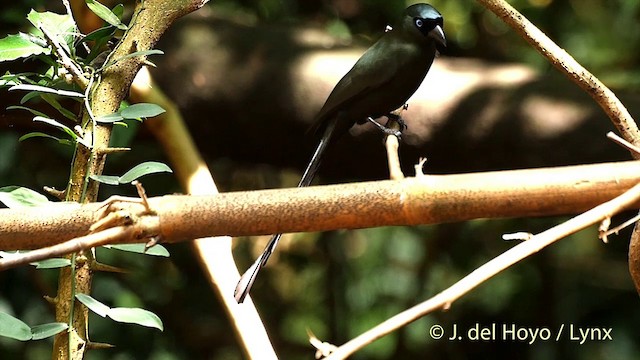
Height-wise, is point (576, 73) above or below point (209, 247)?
above

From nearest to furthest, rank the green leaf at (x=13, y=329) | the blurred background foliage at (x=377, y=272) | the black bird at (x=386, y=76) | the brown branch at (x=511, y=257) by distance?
the brown branch at (x=511, y=257) → the green leaf at (x=13, y=329) → the black bird at (x=386, y=76) → the blurred background foliage at (x=377, y=272)

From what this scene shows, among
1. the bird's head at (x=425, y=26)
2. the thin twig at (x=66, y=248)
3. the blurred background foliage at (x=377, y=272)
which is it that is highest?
the thin twig at (x=66, y=248)

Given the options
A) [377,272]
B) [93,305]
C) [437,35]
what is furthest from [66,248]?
[377,272]

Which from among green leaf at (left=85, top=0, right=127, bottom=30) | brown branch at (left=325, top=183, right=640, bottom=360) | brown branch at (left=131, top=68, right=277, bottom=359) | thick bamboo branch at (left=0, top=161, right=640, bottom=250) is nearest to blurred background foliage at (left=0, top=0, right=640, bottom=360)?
brown branch at (left=131, top=68, right=277, bottom=359)

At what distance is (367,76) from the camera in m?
0.73

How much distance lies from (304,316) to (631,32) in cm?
85

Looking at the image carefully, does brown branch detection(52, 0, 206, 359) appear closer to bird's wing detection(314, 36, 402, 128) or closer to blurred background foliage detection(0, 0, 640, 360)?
bird's wing detection(314, 36, 402, 128)

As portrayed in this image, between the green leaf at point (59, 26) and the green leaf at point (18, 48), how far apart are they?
2cm

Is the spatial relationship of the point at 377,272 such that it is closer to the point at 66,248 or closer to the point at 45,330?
the point at 45,330

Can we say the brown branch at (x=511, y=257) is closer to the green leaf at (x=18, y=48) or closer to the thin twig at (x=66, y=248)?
the thin twig at (x=66, y=248)

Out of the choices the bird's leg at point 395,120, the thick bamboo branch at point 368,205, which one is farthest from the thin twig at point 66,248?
the bird's leg at point 395,120

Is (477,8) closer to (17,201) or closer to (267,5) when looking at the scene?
(267,5)

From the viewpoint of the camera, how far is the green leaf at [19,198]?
616 millimetres

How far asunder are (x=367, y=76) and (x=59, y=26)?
25 centimetres
